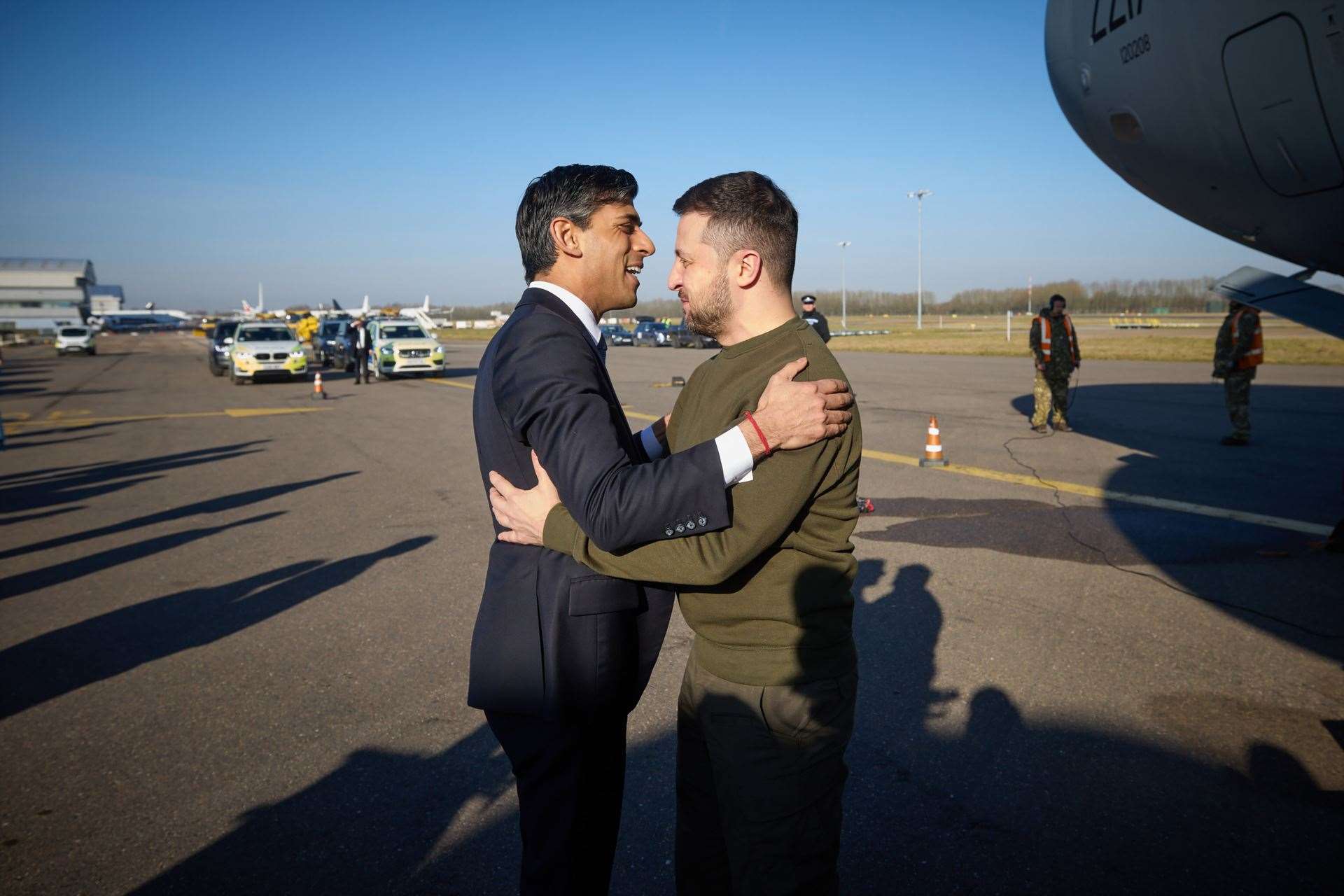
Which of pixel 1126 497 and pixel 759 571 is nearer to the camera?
pixel 759 571

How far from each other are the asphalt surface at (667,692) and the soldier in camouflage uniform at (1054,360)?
7.33 feet

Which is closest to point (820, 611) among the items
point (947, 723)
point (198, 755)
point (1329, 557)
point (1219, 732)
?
point (947, 723)

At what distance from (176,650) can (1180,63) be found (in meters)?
7.15

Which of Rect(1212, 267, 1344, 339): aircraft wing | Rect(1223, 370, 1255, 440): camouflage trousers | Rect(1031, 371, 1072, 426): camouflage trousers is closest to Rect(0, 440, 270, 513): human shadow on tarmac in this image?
Rect(1212, 267, 1344, 339): aircraft wing

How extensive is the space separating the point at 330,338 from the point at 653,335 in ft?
63.4

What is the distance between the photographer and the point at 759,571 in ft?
6.08

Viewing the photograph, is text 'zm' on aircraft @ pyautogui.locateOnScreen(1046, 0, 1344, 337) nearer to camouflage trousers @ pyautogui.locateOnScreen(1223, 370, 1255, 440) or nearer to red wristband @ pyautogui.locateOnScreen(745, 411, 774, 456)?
red wristband @ pyautogui.locateOnScreen(745, 411, 774, 456)

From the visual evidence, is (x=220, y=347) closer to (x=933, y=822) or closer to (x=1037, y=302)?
(x=933, y=822)

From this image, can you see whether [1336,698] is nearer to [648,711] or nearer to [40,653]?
[648,711]

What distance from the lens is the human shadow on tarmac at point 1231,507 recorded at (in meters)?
5.21

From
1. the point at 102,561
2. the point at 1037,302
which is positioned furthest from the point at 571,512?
the point at 1037,302

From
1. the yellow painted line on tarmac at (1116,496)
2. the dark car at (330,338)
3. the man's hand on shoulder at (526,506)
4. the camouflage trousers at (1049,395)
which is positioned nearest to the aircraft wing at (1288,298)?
the yellow painted line on tarmac at (1116,496)

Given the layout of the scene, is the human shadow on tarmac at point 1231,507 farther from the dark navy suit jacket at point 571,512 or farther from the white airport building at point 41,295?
the white airport building at point 41,295

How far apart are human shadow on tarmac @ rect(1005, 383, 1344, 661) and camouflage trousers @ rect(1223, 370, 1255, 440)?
249 millimetres
